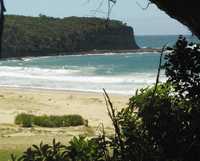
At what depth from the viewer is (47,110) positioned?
24312mm

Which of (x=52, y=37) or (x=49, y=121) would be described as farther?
(x=52, y=37)

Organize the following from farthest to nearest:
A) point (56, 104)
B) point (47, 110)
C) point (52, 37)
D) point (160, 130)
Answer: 1. point (52, 37)
2. point (56, 104)
3. point (47, 110)
4. point (160, 130)

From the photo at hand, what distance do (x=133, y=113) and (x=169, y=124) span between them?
55 centimetres

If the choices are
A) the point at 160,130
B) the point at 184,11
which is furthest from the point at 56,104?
the point at 184,11

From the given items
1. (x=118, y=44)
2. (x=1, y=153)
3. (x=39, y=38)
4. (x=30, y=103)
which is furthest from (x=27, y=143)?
(x=118, y=44)

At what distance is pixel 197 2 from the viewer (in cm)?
314

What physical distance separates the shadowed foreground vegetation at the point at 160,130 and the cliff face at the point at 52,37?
315 feet

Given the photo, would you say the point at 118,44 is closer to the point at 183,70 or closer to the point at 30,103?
the point at 30,103

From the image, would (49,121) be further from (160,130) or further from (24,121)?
(160,130)

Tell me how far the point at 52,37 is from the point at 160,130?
107m

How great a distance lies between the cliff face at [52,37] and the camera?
341 ft

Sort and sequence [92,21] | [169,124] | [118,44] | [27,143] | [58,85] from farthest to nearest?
[118,44] → [58,85] → [27,143] → [92,21] → [169,124]

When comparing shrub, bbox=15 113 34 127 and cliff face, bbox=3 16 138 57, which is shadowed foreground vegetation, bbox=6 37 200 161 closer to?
shrub, bbox=15 113 34 127

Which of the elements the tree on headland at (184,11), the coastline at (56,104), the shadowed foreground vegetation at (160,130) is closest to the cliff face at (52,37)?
the coastline at (56,104)
